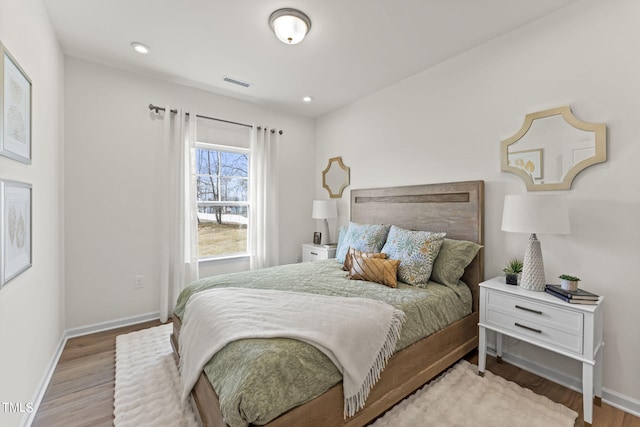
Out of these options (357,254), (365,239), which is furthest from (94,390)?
(365,239)

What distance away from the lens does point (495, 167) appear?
2334 mm

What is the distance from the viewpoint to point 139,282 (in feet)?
9.78

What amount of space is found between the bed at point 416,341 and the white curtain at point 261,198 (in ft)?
3.73

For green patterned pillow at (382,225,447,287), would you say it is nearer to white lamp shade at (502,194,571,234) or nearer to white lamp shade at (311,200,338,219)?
white lamp shade at (502,194,571,234)

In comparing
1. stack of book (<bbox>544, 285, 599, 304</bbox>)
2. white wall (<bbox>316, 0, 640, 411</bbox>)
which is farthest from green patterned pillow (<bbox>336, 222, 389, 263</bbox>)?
stack of book (<bbox>544, 285, 599, 304</bbox>)

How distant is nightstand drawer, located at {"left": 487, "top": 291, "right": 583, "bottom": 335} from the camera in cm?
164

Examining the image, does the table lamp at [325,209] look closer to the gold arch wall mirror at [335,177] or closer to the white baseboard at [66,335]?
the gold arch wall mirror at [335,177]

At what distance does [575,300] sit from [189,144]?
142 inches

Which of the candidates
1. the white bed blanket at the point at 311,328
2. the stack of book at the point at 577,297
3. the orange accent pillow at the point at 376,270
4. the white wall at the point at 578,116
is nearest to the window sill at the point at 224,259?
the white bed blanket at the point at 311,328

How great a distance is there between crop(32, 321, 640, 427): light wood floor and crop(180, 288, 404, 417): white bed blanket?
619 mm

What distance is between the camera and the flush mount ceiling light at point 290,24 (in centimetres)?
200

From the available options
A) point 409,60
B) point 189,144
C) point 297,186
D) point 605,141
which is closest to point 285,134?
point 297,186

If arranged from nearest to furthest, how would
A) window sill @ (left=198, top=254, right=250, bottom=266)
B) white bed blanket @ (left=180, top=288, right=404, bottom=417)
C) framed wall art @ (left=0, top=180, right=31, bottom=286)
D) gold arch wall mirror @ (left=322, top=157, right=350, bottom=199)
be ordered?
framed wall art @ (left=0, top=180, right=31, bottom=286) < white bed blanket @ (left=180, top=288, right=404, bottom=417) < window sill @ (left=198, top=254, right=250, bottom=266) < gold arch wall mirror @ (left=322, top=157, right=350, bottom=199)

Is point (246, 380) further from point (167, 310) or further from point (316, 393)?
point (167, 310)
